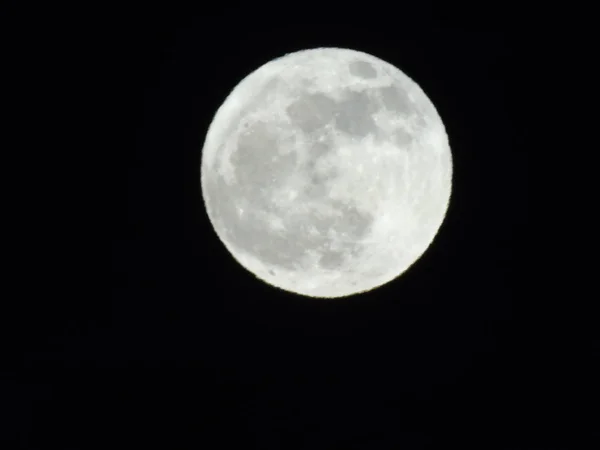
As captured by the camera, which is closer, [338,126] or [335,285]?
[338,126]

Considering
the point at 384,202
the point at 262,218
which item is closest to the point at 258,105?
the point at 262,218

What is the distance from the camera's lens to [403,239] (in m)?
6.64

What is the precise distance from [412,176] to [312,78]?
1185 millimetres

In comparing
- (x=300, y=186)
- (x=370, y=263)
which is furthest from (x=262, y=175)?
(x=370, y=263)

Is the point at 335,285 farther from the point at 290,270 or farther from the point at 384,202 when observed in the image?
the point at 384,202

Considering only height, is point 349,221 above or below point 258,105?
below

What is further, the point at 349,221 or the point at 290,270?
the point at 290,270

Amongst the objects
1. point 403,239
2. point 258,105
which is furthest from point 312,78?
point 403,239

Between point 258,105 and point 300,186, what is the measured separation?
0.85 m

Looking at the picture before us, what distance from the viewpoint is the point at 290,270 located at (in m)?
6.78

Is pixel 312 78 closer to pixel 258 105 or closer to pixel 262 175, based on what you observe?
pixel 258 105

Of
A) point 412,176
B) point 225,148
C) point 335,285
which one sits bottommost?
point 335,285

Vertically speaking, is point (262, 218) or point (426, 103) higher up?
point (426, 103)

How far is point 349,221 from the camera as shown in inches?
249
